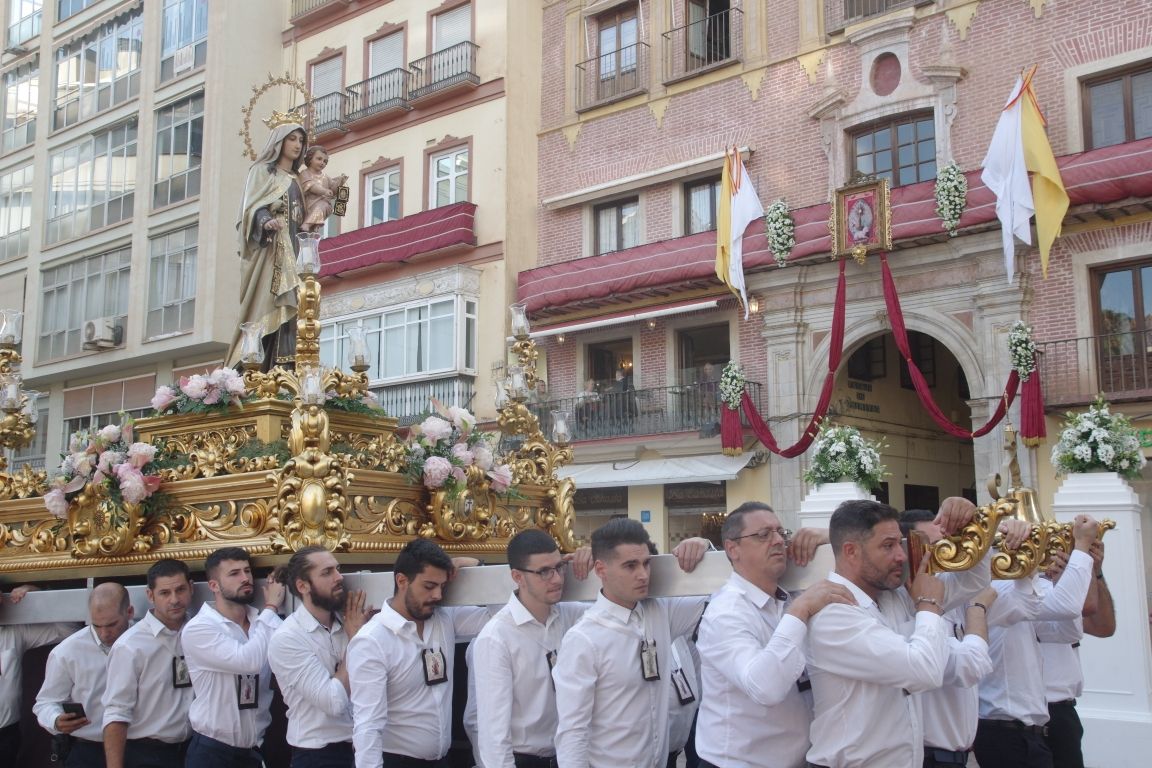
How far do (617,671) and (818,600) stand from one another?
892 millimetres

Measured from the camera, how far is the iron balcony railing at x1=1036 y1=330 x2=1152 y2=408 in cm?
1634

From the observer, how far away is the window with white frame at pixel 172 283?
25672mm

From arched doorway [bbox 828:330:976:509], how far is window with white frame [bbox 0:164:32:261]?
69.1 feet

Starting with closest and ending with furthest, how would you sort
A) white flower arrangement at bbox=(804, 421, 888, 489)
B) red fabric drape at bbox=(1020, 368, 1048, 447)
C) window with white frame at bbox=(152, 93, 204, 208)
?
white flower arrangement at bbox=(804, 421, 888, 489) < red fabric drape at bbox=(1020, 368, 1048, 447) < window with white frame at bbox=(152, 93, 204, 208)

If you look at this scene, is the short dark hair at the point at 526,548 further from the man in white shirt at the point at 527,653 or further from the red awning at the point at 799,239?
the red awning at the point at 799,239

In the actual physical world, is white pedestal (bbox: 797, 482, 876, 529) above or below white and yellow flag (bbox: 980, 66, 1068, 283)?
below

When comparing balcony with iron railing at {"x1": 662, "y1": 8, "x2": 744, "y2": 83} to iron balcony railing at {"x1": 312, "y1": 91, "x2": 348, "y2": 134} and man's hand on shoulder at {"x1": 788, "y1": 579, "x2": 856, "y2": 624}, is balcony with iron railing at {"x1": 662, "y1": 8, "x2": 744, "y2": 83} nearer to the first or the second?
iron balcony railing at {"x1": 312, "y1": 91, "x2": 348, "y2": 134}

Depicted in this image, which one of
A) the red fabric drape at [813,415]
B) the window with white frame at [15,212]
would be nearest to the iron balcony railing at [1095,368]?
the red fabric drape at [813,415]

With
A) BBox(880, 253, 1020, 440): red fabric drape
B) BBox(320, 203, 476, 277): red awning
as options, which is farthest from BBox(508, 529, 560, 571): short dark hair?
BBox(320, 203, 476, 277): red awning

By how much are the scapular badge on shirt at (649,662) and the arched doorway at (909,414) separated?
15.9m

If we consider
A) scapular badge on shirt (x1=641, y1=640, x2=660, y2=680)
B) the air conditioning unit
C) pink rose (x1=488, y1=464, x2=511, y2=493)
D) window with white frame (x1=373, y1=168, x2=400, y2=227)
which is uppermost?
window with white frame (x1=373, y1=168, x2=400, y2=227)

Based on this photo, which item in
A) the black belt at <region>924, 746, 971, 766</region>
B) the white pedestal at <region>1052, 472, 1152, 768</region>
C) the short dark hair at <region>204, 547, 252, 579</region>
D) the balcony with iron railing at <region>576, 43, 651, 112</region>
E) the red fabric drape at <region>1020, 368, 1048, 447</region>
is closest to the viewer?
the black belt at <region>924, 746, 971, 766</region>

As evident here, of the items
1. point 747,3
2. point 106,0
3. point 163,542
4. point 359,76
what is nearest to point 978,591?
point 163,542

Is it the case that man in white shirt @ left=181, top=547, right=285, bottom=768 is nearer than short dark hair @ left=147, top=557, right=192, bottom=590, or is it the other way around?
man in white shirt @ left=181, top=547, right=285, bottom=768
